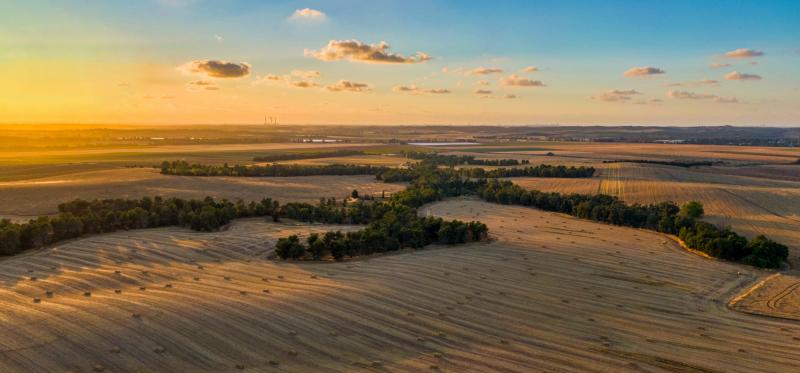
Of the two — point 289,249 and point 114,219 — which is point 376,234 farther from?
point 114,219

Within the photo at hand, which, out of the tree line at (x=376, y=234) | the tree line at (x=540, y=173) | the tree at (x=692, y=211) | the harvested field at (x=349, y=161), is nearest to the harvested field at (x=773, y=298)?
the tree line at (x=376, y=234)

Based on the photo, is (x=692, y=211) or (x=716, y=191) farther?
(x=716, y=191)

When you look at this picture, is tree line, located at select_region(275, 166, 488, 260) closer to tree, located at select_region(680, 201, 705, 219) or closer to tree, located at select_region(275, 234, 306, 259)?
tree, located at select_region(275, 234, 306, 259)

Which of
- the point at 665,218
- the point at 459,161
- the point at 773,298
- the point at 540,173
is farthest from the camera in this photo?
the point at 459,161

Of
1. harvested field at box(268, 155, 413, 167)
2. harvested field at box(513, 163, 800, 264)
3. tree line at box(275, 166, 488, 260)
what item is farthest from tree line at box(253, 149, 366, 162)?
tree line at box(275, 166, 488, 260)

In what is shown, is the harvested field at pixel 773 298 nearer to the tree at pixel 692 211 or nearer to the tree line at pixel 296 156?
the tree at pixel 692 211

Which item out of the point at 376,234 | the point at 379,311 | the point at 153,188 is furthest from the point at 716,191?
the point at 153,188

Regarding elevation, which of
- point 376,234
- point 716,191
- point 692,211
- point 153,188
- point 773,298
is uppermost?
point 376,234
